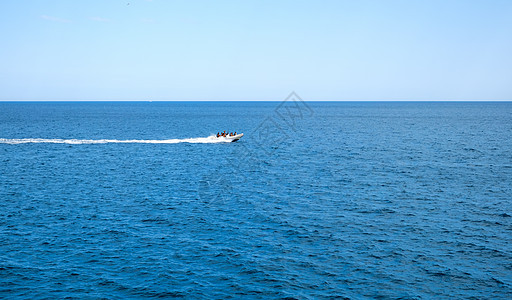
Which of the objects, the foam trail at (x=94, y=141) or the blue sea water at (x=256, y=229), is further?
the foam trail at (x=94, y=141)

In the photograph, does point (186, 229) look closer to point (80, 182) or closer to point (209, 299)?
point (209, 299)

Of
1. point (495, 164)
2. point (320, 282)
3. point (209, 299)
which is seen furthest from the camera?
point (495, 164)

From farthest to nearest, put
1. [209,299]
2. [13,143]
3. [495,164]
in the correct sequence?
[13,143], [495,164], [209,299]

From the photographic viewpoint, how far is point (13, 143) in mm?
97000

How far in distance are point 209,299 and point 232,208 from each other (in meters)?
20.1

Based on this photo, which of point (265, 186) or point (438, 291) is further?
point (265, 186)

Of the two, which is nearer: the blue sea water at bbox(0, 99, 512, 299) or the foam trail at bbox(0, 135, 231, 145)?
the blue sea water at bbox(0, 99, 512, 299)

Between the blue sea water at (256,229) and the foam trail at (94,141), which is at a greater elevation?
the foam trail at (94,141)

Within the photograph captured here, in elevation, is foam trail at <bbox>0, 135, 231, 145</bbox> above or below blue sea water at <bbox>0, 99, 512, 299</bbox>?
above

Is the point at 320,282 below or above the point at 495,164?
below

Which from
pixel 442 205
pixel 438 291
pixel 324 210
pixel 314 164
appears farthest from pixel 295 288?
pixel 314 164

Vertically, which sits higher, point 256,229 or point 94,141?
point 94,141

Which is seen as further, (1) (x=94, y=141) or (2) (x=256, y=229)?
(1) (x=94, y=141)

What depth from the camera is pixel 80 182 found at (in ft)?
191
